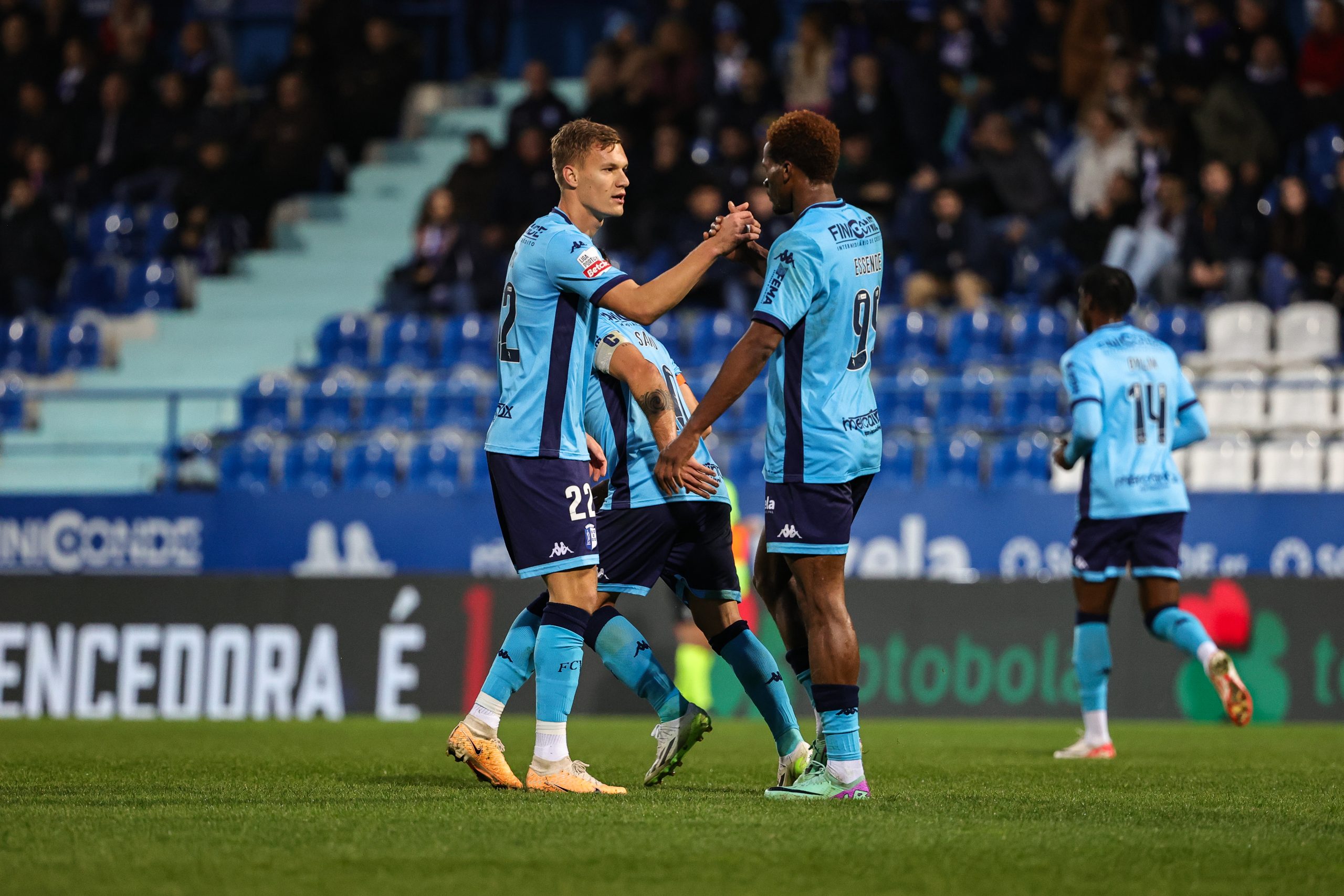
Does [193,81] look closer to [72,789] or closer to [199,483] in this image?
[199,483]

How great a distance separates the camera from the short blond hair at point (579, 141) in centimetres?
602

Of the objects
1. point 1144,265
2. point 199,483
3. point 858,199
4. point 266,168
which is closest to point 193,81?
point 266,168

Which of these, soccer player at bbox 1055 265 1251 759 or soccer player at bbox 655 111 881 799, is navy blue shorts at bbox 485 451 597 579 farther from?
soccer player at bbox 1055 265 1251 759

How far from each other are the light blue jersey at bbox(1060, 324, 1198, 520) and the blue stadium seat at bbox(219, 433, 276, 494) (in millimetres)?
9747

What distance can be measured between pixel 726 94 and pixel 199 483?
6.77 meters

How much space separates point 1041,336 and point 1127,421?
22.5ft

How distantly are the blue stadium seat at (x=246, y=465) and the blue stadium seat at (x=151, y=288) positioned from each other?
4.00 m

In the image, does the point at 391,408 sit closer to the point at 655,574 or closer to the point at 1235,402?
the point at 1235,402

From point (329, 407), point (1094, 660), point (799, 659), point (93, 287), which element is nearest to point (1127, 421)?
point (1094, 660)

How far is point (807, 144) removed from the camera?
18.9 ft

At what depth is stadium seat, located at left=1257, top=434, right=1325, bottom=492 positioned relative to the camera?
1332 centimetres

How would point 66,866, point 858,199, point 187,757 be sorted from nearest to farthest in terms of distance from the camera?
point 66,866, point 187,757, point 858,199

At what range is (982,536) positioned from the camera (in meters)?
13.7

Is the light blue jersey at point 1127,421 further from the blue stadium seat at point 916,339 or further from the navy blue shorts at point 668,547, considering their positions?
the blue stadium seat at point 916,339
